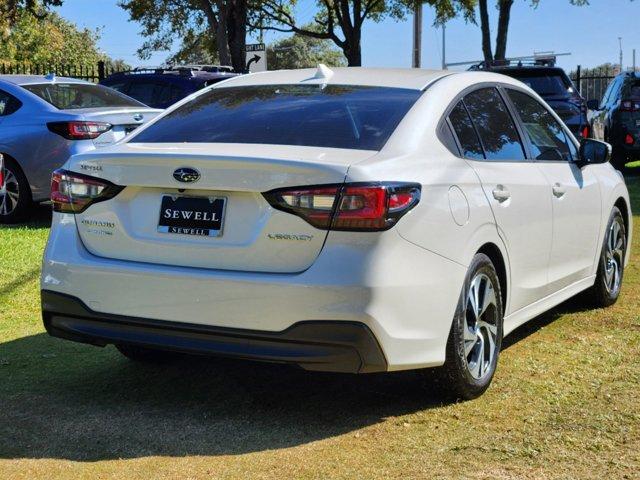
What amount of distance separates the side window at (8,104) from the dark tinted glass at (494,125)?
22.8 ft

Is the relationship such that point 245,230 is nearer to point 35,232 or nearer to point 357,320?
point 357,320

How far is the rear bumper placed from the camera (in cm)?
409

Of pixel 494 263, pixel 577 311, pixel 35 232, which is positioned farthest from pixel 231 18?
pixel 494 263

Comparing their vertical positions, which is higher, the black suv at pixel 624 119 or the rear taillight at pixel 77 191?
the rear taillight at pixel 77 191

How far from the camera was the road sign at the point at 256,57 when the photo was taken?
22.0 meters

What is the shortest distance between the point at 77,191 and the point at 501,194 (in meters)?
2.08

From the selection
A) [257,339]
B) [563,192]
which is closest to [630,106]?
[563,192]

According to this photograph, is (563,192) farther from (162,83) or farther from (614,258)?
(162,83)

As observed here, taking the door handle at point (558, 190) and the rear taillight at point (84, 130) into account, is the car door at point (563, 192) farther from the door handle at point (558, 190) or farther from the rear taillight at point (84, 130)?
the rear taillight at point (84, 130)

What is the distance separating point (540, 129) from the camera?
6098mm

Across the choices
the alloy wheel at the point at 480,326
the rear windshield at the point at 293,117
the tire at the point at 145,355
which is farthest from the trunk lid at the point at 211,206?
the tire at the point at 145,355

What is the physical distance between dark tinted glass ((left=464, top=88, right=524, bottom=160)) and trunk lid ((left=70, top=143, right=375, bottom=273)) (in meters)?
1.16

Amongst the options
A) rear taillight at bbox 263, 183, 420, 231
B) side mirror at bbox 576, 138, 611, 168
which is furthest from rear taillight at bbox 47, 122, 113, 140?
rear taillight at bbox 263, 183, 420, 231

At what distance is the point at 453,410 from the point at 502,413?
226 millimetres
